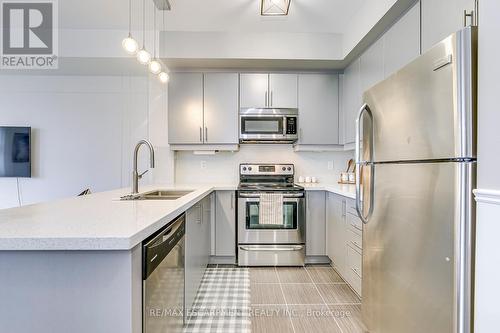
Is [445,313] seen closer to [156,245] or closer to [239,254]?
[156,245]

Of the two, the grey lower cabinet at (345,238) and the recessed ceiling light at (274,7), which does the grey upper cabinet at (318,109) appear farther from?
the recessed ceiling light at (274,7)

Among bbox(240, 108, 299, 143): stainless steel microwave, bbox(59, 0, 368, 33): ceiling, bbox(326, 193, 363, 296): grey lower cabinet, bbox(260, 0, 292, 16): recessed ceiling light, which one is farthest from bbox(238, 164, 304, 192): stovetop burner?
bbox(260, 0, 292, 16): recessed ceiling light

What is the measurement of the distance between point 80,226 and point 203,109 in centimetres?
246

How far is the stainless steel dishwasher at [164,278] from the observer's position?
101cm

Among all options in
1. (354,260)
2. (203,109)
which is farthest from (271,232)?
(203,109)

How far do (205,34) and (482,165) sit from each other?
9.04 ft

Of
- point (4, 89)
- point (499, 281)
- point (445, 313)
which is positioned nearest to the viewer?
point (499, 281)

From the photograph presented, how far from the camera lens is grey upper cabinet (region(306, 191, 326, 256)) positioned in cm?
308

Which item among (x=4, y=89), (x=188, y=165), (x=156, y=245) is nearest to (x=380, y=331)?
(x=156, y=245)

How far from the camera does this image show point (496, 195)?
0.92 m

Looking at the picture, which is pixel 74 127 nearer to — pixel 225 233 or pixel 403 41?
pixel 225 233

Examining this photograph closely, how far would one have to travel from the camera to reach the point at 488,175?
0.97 metres

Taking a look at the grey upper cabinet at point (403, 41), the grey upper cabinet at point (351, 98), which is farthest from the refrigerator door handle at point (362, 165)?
the grey upper cabinet at point (351, 98)

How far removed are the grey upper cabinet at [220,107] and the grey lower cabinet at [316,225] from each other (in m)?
1.17
